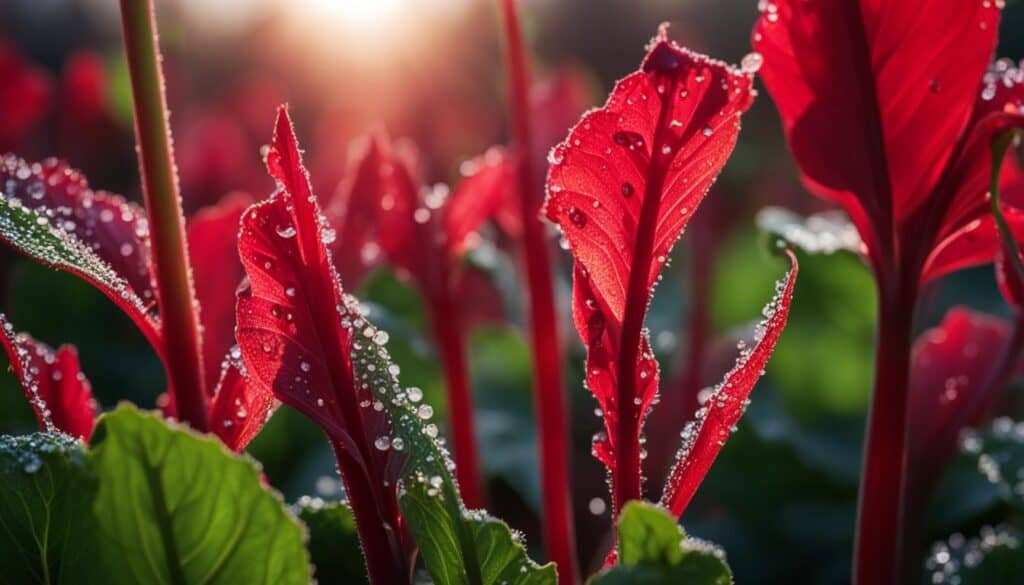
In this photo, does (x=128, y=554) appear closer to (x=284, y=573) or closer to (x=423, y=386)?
(x=284, y=573)

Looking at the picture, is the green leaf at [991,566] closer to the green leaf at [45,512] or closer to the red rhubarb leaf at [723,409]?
the red rhubarb leaf at [723,409]

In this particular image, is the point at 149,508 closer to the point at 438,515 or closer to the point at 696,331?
the point at 438,515

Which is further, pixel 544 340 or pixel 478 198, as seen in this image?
pixel 478 198

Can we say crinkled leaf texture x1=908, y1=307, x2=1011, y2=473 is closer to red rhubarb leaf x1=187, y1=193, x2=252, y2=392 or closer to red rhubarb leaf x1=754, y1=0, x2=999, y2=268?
red rhubarb leaf x1=754, y1=0, x2=999, y2=268

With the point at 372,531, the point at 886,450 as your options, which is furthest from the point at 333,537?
the point at 886,450

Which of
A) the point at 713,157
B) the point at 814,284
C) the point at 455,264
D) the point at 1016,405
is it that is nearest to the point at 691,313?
the point at 814,284

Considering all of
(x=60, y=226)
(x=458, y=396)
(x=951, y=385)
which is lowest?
(x=951, y=385)
